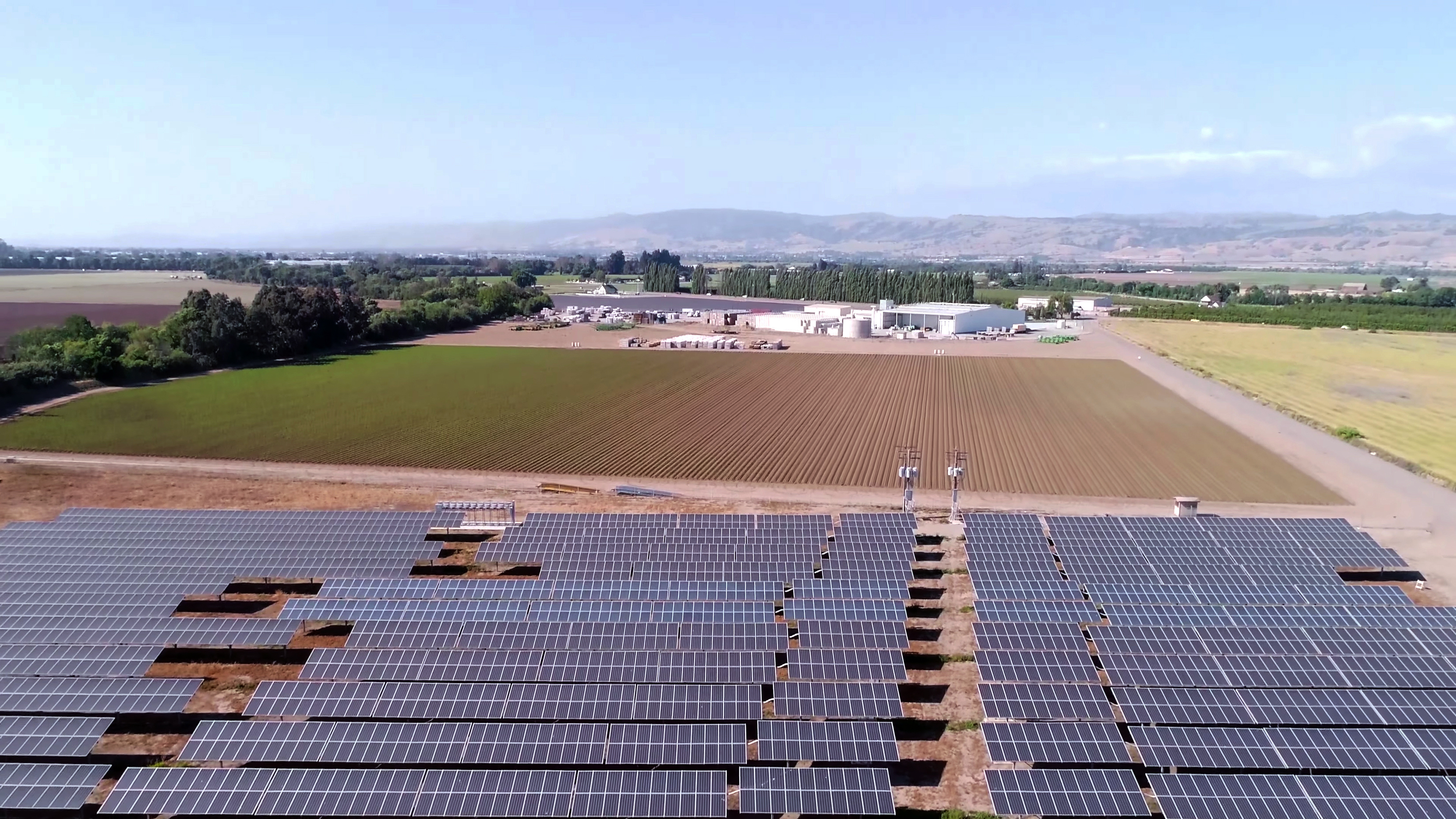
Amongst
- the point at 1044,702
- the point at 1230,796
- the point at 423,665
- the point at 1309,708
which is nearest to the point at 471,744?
the point at 423,665

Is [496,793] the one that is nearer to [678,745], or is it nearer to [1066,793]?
[678,745]

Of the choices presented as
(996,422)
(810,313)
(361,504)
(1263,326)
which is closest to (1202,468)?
(996,422)

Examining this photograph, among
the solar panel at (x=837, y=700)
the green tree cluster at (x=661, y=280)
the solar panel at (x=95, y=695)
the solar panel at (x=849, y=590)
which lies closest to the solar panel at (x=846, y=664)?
the solar panel at (x=837, y=700)

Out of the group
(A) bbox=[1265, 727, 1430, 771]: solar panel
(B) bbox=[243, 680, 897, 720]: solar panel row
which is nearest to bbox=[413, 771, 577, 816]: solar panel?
(B) bbox=[243, 680, 897, 720]: solar panel row

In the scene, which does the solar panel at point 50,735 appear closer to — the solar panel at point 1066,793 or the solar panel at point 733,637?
the solar panel at point 733,637

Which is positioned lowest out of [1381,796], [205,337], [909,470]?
[1381,796]

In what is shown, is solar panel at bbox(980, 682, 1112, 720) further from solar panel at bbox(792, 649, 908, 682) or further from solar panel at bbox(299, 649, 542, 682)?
solar panel at bbox(299, 649, 542, 682)
